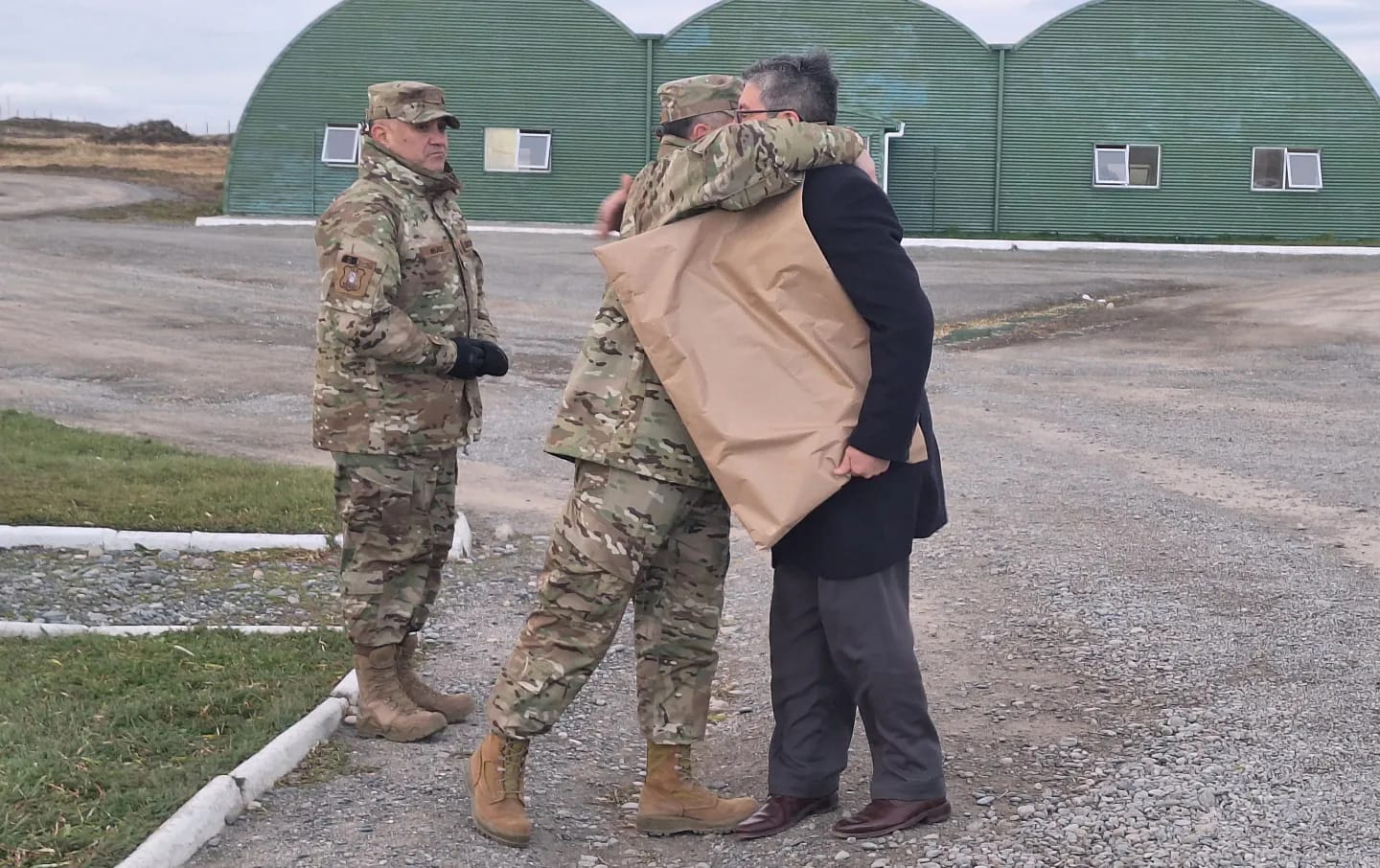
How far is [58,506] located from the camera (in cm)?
808

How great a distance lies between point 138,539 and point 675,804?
4.36 m

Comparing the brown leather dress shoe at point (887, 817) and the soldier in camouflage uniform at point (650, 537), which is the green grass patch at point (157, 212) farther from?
the brown leather dress shoe at point (887, 817)

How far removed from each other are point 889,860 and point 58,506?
5.72m

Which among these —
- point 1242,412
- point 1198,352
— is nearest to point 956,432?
point 1242,412

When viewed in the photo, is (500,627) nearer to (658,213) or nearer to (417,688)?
(417,688)

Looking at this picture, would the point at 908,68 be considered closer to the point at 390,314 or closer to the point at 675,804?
the point at 390,314

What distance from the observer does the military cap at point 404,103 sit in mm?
4961

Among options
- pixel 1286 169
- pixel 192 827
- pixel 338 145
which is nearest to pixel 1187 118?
pixel 1286 169

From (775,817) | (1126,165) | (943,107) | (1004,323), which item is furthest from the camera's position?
(943,107)

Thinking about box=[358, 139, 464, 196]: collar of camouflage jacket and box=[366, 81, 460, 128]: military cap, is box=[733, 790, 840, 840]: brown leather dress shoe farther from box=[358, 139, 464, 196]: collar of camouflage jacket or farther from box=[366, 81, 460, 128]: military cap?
box=[366, 81, 460, 128]: military cap

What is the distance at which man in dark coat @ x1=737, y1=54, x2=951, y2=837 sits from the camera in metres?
3.93

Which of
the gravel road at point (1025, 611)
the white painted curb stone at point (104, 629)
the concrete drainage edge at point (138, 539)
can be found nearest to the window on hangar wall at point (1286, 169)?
the gravel road at point (1025, 611)

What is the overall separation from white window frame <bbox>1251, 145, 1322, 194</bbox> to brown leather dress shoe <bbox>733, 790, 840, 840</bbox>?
97.7 ft

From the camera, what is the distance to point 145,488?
8.72 m
